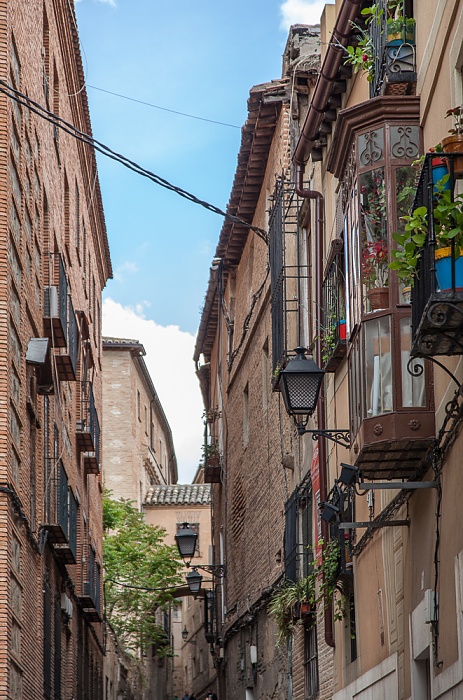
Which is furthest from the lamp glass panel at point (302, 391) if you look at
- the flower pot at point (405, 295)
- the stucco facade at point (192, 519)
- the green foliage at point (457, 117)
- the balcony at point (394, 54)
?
the stucco facade at point (192, 519)

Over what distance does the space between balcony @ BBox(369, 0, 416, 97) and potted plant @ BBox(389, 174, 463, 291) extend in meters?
2.97

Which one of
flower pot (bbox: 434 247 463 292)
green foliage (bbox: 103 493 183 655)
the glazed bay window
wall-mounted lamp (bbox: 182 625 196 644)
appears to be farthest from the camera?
wall-mounted lamp (bbox: 182 625 196 644)

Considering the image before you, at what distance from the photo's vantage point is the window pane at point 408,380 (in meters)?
9.58

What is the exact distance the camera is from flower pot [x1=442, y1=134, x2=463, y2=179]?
772 centimetres

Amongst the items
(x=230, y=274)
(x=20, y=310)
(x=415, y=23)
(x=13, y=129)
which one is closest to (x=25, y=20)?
(x=13, y=129)

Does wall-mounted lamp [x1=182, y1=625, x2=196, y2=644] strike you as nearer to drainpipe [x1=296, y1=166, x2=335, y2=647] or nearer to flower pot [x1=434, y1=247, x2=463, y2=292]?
drainpipe [x1=296, y1=166, x2=335, y2=647]

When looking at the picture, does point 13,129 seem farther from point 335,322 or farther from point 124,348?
point 124,348

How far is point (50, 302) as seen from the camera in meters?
18.3

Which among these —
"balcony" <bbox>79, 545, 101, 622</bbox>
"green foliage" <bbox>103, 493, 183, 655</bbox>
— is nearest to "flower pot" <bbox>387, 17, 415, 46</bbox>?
"balcony" <bbox>79, 545, 101, 622</bbox>

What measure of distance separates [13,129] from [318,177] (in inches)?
162

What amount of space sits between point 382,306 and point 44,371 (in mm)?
8799

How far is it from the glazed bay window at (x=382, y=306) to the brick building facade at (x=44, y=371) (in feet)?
17.5

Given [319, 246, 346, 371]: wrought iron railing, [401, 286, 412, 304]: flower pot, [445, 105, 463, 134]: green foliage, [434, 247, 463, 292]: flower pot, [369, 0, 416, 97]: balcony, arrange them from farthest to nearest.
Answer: [319, 246, 346, 371]: wrought iron railing
[369, 0, 416, 97]: balcony
[401, 286, 412, 304]: flower pot
[445, 105, 463, 134]: green foliage
[434, 247, 463, 292]: flower pot

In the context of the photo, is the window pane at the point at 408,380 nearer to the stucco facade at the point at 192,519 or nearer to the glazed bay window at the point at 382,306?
the glazed bay window at the point at 382,306
